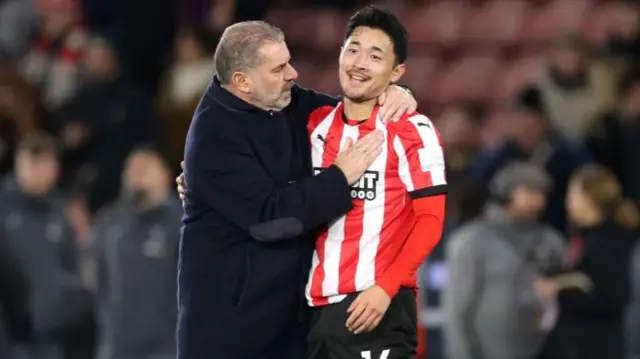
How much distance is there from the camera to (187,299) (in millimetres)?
5820

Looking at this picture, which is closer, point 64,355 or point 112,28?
point 64,355

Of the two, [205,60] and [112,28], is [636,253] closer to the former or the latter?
[205,60]

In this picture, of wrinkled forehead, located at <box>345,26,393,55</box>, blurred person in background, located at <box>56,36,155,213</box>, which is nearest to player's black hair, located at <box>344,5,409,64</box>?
wrinkled forehead, located at <box>345,26,393,55</box>

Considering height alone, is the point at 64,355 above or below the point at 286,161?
below

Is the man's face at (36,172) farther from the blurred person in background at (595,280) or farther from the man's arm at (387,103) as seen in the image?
the man's arm at (387,103)

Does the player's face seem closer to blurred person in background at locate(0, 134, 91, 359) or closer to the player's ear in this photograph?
the player's ear

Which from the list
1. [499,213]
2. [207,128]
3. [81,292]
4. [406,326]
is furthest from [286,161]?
[81,292]

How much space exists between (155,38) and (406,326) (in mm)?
8270

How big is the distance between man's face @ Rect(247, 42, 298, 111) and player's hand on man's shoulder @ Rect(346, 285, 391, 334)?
0.73 m

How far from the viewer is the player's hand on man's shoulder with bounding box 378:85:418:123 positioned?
5.73 m

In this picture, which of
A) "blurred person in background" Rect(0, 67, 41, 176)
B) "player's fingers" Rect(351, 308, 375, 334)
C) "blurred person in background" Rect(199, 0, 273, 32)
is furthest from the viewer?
"blurred person in background" Rect(199, 0, 273, 32)

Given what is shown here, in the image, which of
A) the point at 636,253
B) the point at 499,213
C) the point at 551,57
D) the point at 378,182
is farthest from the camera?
the point at 551,57

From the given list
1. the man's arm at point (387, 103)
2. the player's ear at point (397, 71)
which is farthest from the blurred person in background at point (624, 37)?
the player's ear at point (397, 71)

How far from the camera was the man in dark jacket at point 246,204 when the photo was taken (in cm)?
569
